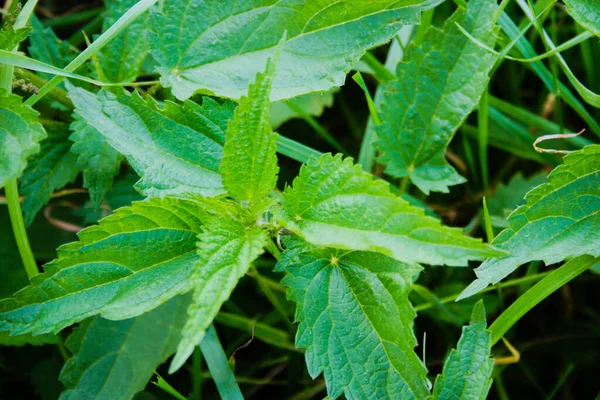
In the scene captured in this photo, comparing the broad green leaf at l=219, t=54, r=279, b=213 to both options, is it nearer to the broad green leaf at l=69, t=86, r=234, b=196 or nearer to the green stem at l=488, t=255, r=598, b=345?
the broad green leaf at l=69, t=86, r=234, b=196

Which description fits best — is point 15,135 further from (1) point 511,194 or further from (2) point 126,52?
(1) point 511,194

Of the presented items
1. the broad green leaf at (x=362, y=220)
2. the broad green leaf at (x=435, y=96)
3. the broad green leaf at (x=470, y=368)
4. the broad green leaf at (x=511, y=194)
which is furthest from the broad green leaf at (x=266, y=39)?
the broad green leaf at (x=511, y=194)

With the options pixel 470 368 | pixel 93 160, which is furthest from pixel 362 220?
pixel 93 160

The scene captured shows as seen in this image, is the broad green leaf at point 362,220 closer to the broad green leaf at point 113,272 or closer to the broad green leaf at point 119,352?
the broad green leaf at point 113,272

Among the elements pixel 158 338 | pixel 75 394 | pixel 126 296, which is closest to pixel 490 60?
pixel 126 296

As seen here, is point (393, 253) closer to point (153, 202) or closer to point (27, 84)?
point (153, 202)

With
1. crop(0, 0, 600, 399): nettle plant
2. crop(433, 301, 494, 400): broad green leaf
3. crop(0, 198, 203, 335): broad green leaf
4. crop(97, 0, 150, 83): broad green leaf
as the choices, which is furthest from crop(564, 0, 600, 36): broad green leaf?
crop(97, 0, 150, 83): broad green leaf

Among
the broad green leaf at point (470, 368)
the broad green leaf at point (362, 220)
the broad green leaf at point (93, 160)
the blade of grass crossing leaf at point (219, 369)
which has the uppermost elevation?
the broad green leaf at point (93, 160)
